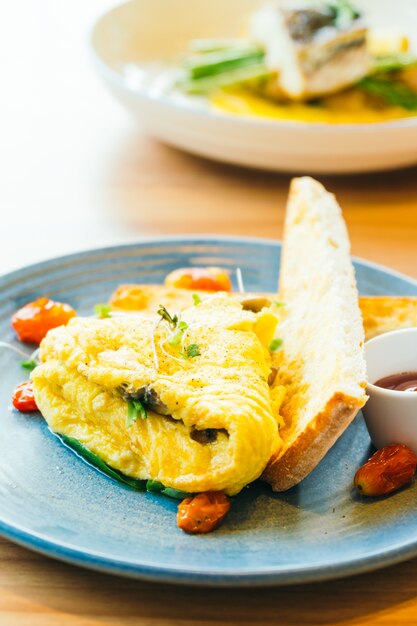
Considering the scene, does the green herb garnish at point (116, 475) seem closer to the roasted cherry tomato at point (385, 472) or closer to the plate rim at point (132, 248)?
the roasted cherry tomato at point (385, 472)

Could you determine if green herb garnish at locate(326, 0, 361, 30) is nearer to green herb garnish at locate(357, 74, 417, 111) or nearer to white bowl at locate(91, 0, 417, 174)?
green herb garnish at locate(357, 74, 417, 111)

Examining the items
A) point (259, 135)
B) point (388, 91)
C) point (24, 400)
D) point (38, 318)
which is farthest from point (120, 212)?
point (24, 400)

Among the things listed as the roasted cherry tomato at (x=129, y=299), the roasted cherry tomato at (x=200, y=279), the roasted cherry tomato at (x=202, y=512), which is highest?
the roasted cherry tomato at (x=129, y=299)

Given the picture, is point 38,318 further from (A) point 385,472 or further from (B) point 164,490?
(A) point 385,472

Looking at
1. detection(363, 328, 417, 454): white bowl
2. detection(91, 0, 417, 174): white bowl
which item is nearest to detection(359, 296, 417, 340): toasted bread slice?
detection(363, 328, 417, 454): white bowl

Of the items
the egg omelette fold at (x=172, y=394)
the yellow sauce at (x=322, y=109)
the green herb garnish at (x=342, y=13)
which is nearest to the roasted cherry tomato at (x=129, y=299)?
the egg omelette fold at (x=172, y=394)

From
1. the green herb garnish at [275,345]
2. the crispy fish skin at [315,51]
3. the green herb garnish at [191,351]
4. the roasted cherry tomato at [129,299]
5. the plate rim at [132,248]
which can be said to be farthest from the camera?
the crispy fish skin at [315,51]

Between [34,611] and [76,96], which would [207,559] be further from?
[76,96]
